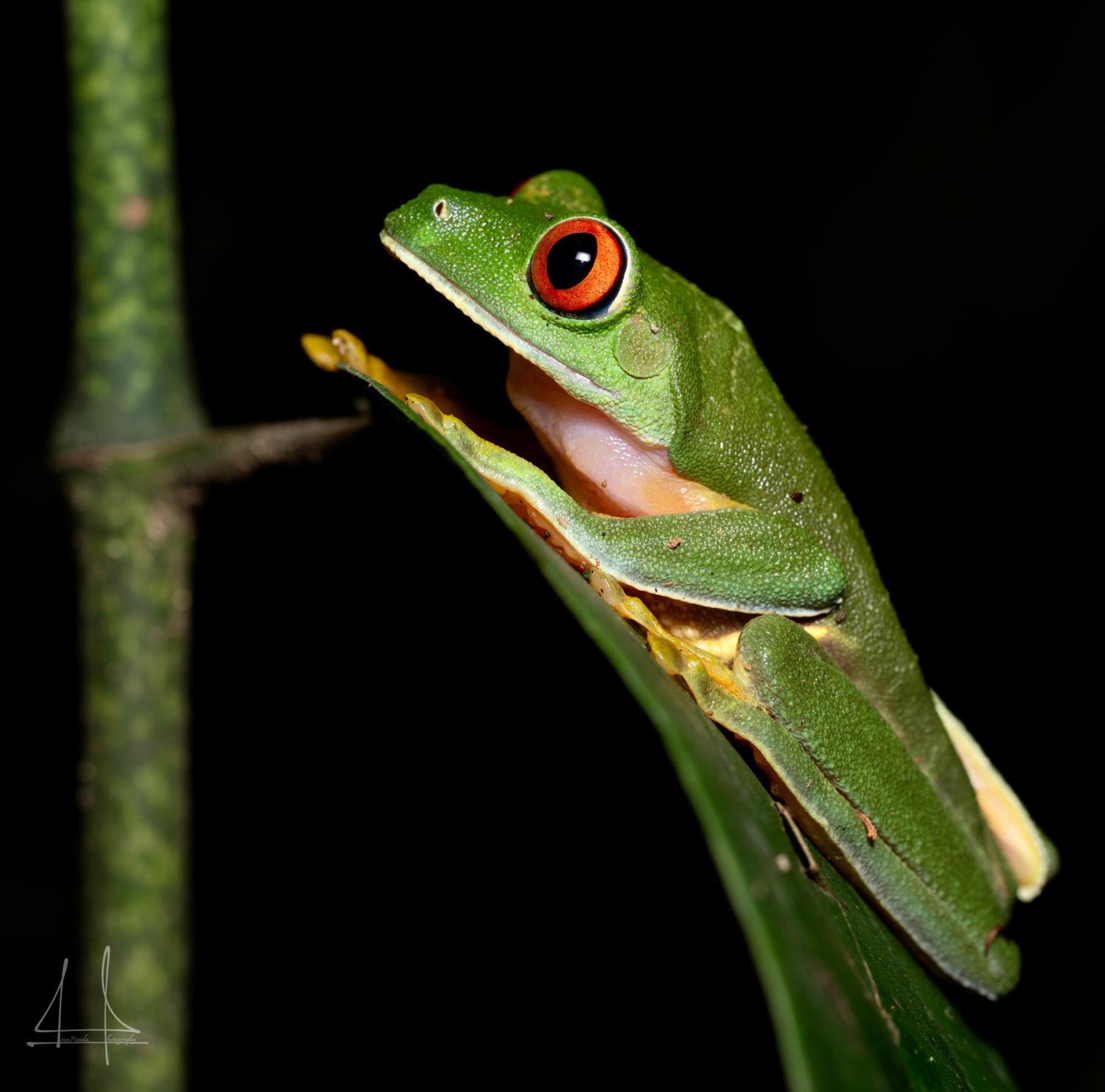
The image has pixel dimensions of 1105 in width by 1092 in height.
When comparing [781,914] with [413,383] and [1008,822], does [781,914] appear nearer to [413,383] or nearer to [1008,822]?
[413,383]

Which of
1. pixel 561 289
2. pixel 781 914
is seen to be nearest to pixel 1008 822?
pixel 561 289

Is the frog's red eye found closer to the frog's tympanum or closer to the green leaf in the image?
the frog's tympanum

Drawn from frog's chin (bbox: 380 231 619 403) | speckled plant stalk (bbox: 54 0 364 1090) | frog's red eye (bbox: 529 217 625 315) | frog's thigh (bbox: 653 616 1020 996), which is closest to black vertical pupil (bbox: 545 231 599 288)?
frog's red eye (bbox: 529 217 625 315)

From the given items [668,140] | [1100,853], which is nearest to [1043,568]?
[1100,853]

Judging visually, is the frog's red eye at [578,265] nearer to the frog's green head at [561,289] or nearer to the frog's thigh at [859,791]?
the frog's green head at [561,289]

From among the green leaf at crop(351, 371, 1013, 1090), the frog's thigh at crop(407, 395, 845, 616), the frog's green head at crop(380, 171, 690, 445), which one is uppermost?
the frog's green head at crop(380, 171, 690, 445)

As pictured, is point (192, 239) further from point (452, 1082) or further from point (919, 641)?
point (919, 641)
